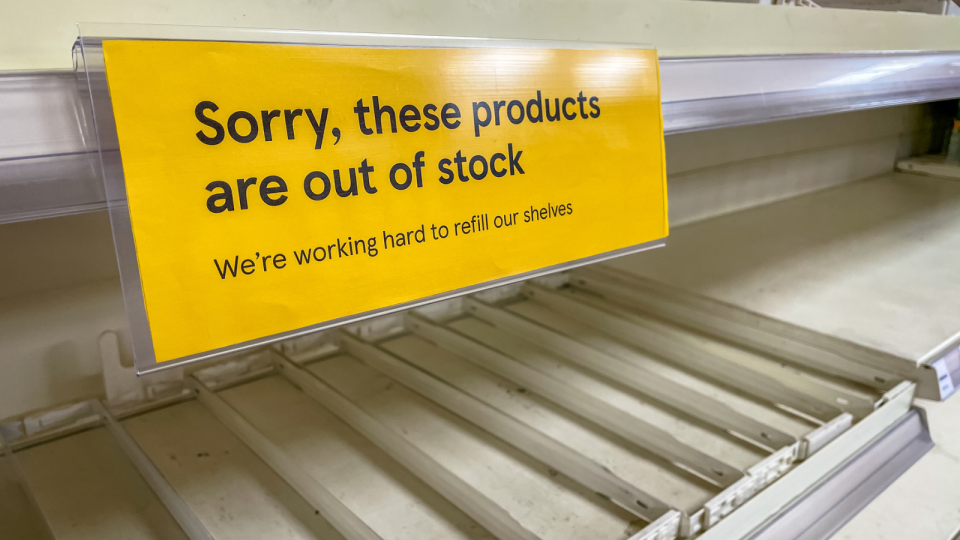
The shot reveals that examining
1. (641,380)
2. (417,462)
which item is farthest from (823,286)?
(417,462)

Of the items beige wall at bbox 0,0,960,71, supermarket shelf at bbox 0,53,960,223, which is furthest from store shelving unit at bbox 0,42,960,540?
beige wall at bbox 0,0,960,71

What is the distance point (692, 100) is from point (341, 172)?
39 centimetres

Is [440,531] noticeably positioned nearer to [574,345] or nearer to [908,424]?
[574,345]

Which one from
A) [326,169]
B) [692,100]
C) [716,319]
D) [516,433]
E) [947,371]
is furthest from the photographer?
[716,319]

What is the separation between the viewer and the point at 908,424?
2.76ft

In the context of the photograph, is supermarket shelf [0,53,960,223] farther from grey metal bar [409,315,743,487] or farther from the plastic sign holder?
grey metal bar [409,315,743,487]

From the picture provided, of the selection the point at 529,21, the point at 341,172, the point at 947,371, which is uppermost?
the point at 529,21

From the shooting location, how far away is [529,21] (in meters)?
0.67

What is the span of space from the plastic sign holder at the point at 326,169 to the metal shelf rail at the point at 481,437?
265mm

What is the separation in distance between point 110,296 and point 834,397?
3.15 ft

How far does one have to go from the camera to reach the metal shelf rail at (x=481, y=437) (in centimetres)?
61

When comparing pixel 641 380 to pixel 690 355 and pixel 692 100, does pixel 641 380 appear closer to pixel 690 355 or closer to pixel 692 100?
pixel 690 355

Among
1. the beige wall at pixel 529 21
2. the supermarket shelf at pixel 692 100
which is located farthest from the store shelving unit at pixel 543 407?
the beige wall at pixel 529 21

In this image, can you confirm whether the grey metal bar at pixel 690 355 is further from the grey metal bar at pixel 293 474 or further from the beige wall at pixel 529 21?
the grey metal bar at pixel 293 474
